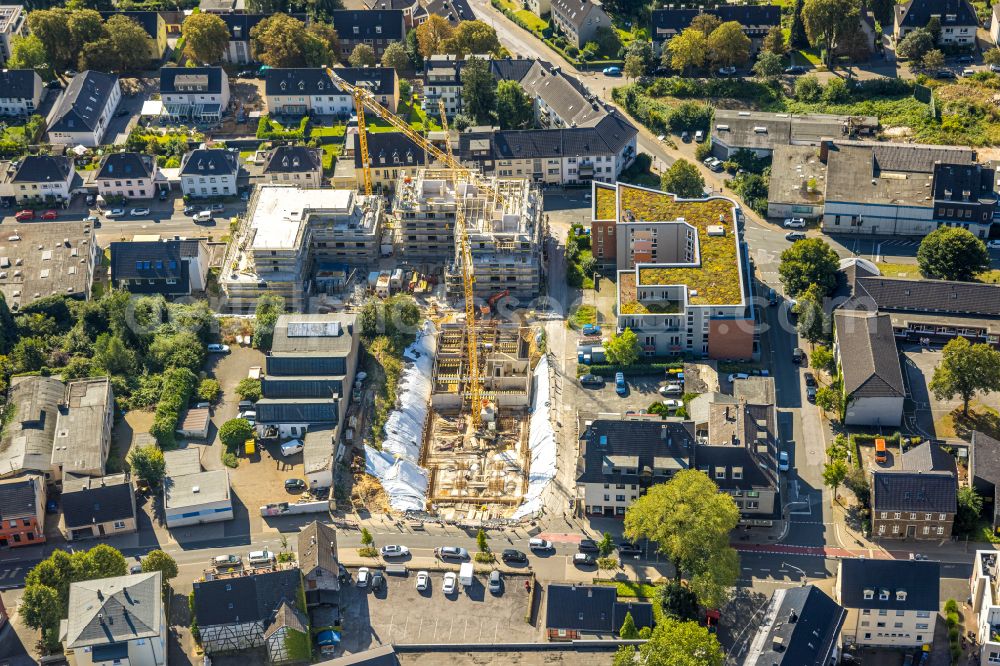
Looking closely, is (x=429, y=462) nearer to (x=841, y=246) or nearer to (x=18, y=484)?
(x=18, y=484)

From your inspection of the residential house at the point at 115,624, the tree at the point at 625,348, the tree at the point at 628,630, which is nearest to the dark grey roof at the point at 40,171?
the residential house at the point at 115,624

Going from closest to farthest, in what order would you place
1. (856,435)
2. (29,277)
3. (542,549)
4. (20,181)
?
(542,549), (856,435), (29,277), (20,181)

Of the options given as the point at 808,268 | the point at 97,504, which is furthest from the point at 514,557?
the point at 808,268

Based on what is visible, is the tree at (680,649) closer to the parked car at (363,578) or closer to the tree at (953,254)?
the parked car at (363,578)

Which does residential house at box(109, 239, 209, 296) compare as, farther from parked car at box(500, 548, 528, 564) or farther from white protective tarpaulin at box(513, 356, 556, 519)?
parked car at box(500, 548, 528, 564)

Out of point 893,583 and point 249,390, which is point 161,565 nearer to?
point 249,390

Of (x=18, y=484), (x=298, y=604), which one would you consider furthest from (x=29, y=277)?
(x=298, y=604)
